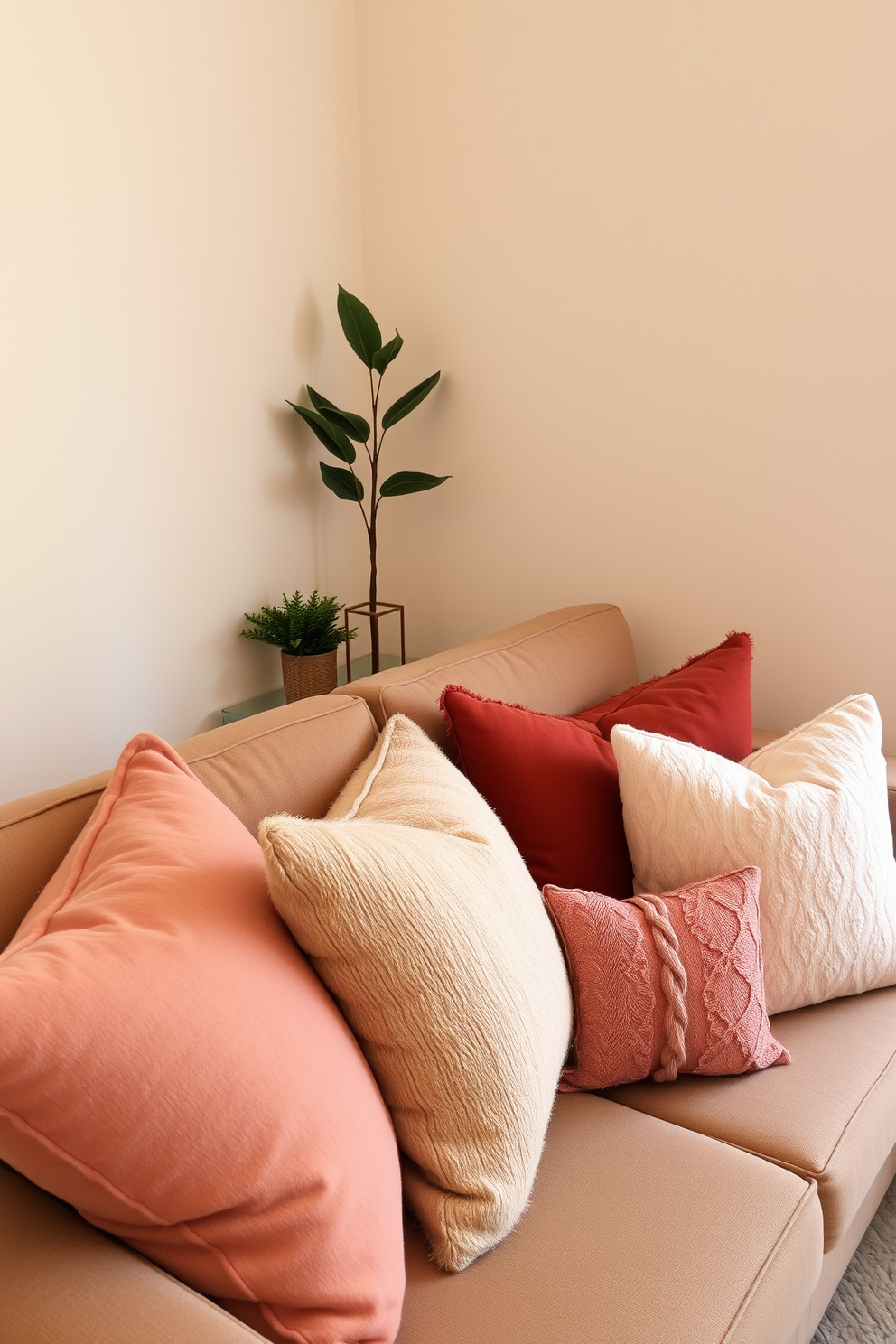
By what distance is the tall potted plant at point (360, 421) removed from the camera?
226 cm

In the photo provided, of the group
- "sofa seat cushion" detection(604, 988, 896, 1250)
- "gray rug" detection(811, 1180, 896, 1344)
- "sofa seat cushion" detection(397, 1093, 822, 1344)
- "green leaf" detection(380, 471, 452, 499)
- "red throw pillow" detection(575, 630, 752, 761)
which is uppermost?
"green leaf" detection(380, 471, 452, 499)

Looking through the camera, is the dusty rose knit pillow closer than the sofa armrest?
Yes

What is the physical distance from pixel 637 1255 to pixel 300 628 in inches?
60.4

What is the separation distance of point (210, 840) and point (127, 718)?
1191 mm

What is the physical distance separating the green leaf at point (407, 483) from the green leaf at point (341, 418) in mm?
112

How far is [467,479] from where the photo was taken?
8.07ft

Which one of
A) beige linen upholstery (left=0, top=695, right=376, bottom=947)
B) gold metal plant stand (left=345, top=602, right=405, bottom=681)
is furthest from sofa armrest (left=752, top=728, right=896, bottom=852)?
gold metal plant stand (left=345, top=602, right=405, bottom=681)

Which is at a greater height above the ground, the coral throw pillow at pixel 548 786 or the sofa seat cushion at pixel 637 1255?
the coral throw pillow at pixel 548 786

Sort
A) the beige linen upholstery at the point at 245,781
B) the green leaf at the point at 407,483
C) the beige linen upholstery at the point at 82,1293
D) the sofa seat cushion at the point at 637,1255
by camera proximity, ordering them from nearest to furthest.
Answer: the beige linen upholstery at the point at 82,1293 < the sofa seat cushion at the point at 637,1255 < the beige linen upholstery at the point at 245,781 < the green leaf at the point at 407,483

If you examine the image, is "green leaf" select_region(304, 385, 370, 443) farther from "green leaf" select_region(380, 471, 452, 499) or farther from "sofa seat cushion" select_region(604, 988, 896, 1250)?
"sofa seat cushion" select_region(604, 988, 896, 1250)

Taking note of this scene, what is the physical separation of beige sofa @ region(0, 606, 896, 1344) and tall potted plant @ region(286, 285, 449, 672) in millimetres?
913

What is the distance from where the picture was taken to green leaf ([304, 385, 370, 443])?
2.26 metres

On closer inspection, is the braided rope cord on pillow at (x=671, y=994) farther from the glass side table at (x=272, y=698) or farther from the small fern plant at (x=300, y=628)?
the small fern plant at (x=300, y=628)

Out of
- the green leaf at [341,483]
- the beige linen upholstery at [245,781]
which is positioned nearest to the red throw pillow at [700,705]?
the beige linen upholstery at [245,781]
